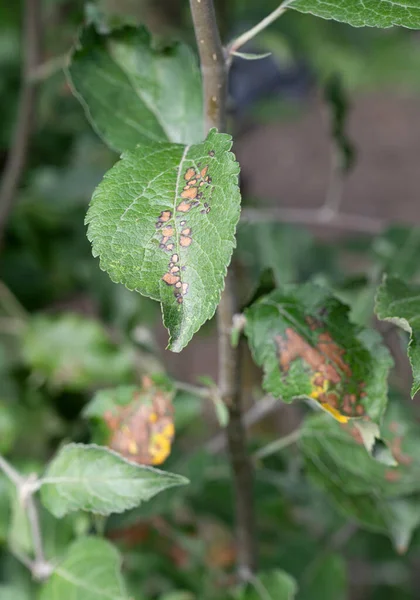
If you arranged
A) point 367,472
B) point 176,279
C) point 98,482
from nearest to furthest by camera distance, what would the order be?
point 176,279, point 98,482, point 367,472

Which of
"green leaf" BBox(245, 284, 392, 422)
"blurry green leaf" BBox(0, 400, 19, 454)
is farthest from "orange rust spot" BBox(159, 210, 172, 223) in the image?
"blurry green leaf" BBox(0, 400, 19, 454)

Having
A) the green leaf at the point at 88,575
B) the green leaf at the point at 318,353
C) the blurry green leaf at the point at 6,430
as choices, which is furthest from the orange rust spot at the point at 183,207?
the blurry green leaf at the point at 6,430

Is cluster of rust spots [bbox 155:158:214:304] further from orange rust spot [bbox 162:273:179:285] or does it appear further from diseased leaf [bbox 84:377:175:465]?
diseased leaf [bbox 84:377:175:465]

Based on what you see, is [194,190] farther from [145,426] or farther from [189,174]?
[145,426]

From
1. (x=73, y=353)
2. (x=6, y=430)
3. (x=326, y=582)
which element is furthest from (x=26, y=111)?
(x=326, y=582)

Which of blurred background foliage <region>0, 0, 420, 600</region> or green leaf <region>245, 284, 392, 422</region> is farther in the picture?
blurred background foliage <region>0, 0, 420, 600</region>

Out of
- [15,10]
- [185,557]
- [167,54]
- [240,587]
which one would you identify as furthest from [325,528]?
[15,10]
